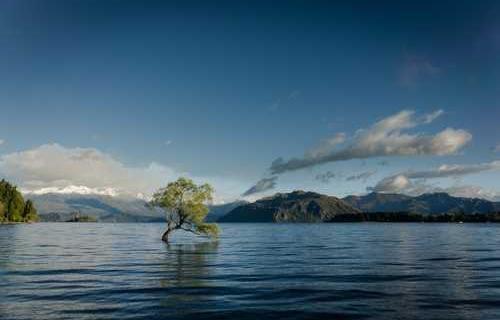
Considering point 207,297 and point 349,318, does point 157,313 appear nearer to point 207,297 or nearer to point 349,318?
point 207,297

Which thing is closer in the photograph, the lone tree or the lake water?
the lake water

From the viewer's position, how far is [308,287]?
139 feet

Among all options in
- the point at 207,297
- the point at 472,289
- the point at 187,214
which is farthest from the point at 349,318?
the point at 187,214

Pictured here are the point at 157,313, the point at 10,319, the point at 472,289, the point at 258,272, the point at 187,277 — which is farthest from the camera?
the point at 258,272

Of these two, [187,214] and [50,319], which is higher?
[187,214]

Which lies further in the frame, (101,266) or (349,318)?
(101,266)

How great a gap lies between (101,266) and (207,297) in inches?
1115

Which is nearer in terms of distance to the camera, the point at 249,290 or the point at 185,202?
the point at 249,290

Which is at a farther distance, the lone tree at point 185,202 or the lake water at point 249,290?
the lone tree at point 185,202

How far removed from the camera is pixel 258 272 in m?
53.9

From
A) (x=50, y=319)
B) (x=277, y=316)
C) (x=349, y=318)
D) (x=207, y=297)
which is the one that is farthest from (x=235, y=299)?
(x=50, y=319)

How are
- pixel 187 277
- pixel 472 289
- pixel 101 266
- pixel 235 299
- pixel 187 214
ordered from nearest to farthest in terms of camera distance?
pixel 235 299, pixel 472 289, pixel 187 277, pixel 101 266, pixel 187 214

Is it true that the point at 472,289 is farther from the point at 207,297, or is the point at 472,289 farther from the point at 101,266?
the point at 101,266

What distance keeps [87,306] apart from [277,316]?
44.9ft
